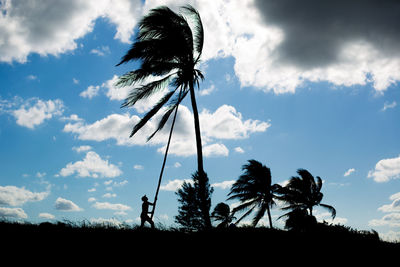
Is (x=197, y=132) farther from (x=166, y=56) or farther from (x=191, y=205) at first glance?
(x=191, y=205)

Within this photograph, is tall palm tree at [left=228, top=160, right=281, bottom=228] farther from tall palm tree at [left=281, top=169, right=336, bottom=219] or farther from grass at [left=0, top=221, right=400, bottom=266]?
grass at [left=0, top=221, right=400, bottom=266]

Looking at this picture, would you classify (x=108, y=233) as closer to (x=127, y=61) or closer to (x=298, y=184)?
(x=127, y=61)

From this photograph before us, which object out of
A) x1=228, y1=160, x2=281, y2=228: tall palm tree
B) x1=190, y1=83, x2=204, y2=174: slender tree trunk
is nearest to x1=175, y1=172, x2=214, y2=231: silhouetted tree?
x1=228, y1=160, x2=281, y2=228: tall palm tree

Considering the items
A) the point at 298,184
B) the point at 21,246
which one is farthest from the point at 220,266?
the point at 298,184

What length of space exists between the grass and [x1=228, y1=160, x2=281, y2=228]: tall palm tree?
1908cm

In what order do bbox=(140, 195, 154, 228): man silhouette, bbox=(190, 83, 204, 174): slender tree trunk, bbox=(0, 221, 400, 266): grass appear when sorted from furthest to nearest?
1. bbox=(190, 83, 204, 174): slender tree trunk
2. bbox=(140, 195, 154, 228): man silhouette
3. bbox=(0, 221, 400, 266): grass

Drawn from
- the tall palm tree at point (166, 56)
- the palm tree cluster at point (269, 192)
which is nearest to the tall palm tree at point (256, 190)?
the palm tree cluster at point (269, 192)

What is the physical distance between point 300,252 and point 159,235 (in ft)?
11.1

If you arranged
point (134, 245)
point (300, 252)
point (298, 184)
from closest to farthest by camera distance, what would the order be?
point (134, 245) → point (300, 252) → point (298, 184)

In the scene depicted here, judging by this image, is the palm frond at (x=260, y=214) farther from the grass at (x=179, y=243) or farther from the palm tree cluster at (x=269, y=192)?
the grass at (x=179, y=243)

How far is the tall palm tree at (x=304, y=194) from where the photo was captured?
2667cm

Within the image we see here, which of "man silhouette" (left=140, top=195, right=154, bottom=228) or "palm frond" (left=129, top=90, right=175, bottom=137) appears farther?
"palm frond" (left=129, top=90, right=175, bottom=137)

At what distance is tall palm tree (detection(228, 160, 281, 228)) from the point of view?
2637cm

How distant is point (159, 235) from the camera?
6691 millimetres
